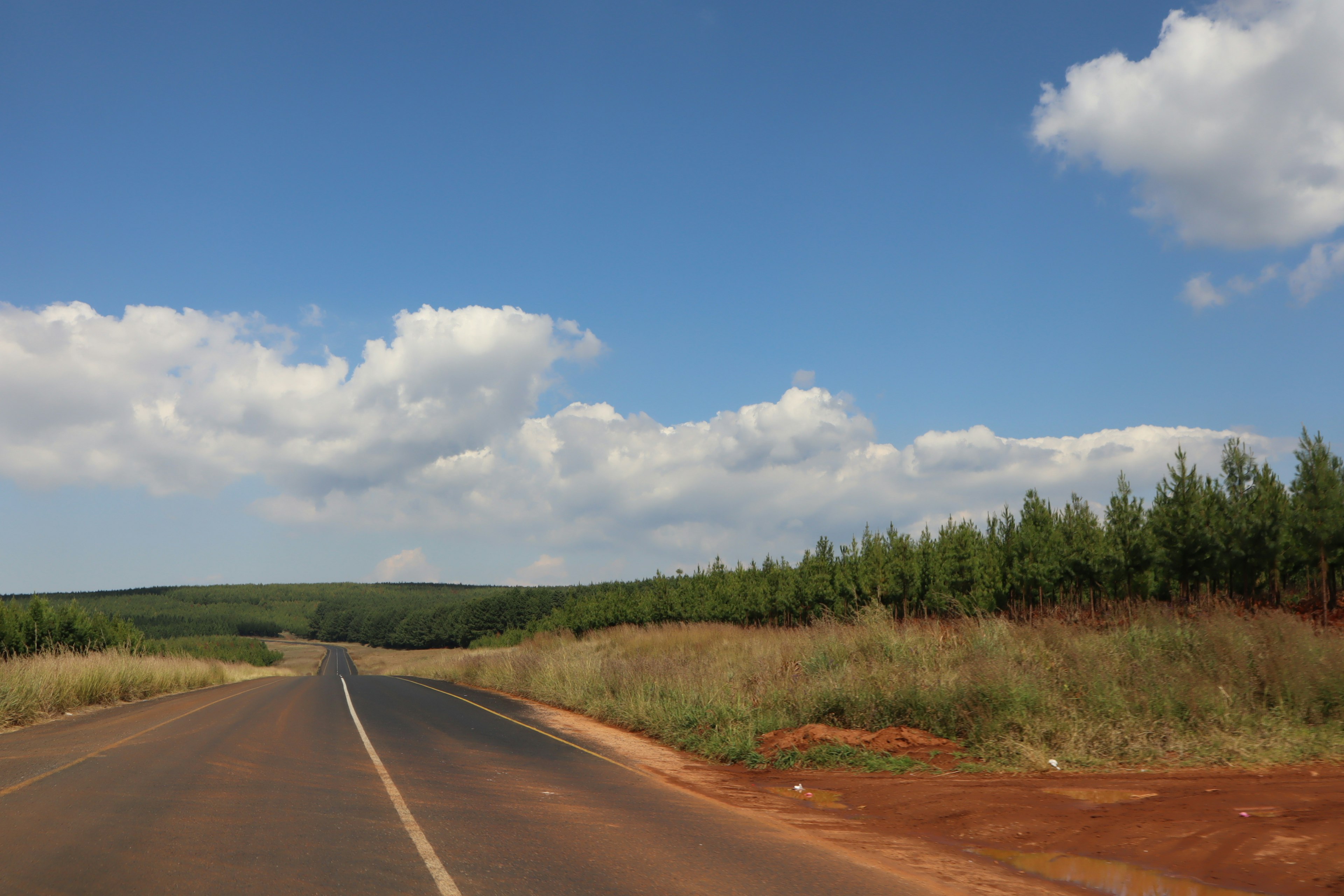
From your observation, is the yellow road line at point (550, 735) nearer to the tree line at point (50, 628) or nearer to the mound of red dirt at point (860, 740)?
the mound of red dirt at point (860, 740)

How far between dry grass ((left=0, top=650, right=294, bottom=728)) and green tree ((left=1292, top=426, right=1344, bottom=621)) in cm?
3787

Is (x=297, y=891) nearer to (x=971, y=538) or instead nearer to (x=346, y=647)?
(x=971, y=538)

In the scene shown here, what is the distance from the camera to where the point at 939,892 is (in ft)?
19.5

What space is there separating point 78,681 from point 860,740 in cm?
2173

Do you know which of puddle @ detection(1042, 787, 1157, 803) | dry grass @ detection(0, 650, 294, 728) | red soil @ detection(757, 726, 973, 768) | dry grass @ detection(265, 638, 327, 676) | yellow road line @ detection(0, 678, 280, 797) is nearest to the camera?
puddle @ detection(1042, 787, 1157, 803)

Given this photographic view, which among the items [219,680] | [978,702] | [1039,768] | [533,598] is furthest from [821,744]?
[533,598]

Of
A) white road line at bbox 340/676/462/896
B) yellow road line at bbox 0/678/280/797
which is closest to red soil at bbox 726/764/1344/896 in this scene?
white road line at bbox 340/676/462/896

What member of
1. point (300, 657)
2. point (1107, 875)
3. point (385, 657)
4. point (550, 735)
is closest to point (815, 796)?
point (1107, 875)

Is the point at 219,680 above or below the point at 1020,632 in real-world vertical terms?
below

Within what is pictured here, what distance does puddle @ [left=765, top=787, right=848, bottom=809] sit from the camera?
9.68 m

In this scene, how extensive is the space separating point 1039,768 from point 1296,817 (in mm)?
3513

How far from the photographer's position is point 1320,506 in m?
28.3

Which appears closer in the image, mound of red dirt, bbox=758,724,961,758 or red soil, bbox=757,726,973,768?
red soil, bbox=757,726,973,768

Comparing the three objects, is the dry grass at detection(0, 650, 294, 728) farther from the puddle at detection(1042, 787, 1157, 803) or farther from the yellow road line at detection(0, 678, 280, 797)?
the puddle at detection(1042, 787, 1157, 803)
